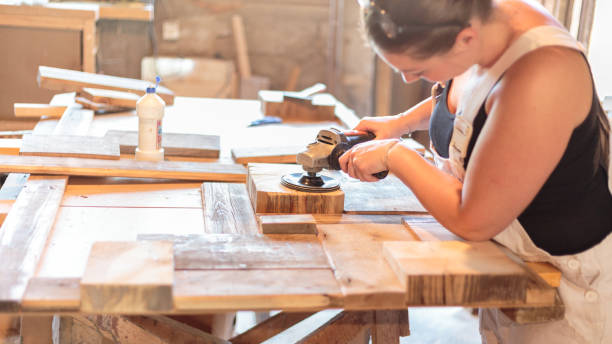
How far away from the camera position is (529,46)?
133 cm

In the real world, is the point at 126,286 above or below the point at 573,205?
below

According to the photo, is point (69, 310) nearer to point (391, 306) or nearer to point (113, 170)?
point (391, 306)

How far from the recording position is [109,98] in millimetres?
3127

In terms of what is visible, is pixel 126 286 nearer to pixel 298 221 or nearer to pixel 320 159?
pixel 298 221

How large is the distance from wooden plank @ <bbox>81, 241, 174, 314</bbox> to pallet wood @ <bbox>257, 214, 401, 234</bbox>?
1.17 ft

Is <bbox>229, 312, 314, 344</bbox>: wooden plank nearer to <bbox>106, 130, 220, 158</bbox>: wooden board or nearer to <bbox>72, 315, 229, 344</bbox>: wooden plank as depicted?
<bbox>72, 315, 229, 344</bbox>: wooden plank

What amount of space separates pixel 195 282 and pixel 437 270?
0.49 m

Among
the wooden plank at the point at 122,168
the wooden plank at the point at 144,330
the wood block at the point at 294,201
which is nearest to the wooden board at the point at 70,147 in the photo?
the wooden plank at the point at 122,168

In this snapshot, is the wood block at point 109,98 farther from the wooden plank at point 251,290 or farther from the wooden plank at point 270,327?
the wooden plank at point 251,290

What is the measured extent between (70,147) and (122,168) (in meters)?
0.28

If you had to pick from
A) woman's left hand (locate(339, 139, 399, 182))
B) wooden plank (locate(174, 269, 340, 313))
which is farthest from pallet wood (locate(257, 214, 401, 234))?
wooden plank (locate(174, 269, 340, 313))

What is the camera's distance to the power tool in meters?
1.75

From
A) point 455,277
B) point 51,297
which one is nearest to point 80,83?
point 51,297

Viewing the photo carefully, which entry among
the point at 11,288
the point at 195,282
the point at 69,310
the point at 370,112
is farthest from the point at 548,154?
the point at 370,112
